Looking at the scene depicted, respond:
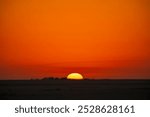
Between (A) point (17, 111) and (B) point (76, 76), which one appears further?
(B) point (76, 76)

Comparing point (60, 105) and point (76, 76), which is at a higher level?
point (76, 76)

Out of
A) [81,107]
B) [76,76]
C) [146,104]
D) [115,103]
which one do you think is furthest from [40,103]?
[76,76]

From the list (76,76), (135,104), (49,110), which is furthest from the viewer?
(76,76)

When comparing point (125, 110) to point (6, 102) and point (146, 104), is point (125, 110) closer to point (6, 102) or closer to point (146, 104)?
point (146, 104)

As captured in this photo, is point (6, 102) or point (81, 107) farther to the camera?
point (6, 102)

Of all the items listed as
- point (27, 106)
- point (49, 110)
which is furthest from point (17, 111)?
point (49, 110)

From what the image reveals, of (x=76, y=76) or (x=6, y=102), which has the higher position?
(x=76, y=76)

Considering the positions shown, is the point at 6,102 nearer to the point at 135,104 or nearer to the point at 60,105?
the point at 60,105

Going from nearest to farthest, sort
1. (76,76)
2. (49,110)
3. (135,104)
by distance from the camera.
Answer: (49,110) → (135,104) → (76,76)
